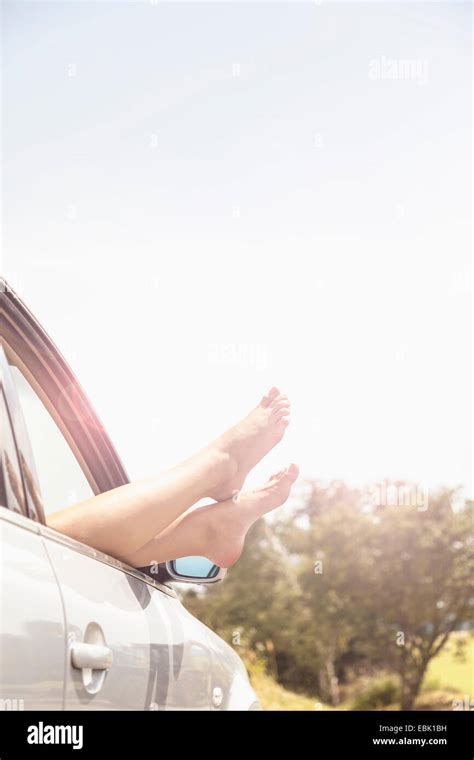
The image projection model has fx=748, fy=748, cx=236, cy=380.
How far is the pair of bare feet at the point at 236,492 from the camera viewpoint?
7.43 ft

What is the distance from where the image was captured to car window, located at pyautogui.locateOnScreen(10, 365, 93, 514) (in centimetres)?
161

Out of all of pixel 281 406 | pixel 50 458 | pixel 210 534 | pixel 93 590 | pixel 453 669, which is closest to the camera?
pixel 93 590

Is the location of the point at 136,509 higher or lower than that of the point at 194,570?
higher

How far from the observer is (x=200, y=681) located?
195 centimetres

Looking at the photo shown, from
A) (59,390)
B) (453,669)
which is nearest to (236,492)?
(59,390)

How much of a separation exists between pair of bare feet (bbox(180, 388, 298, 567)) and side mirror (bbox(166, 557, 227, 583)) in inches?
1.9

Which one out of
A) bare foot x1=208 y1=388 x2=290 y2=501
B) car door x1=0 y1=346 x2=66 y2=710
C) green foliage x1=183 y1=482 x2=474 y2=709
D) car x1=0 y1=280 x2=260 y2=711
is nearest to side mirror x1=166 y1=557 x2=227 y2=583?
car x1=0 y1=280 x2=260 y2=711

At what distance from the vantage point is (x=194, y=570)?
7.64ft

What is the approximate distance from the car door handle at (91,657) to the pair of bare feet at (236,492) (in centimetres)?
95

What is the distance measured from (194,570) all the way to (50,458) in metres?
0.76

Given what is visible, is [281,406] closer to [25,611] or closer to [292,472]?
[292,472]
